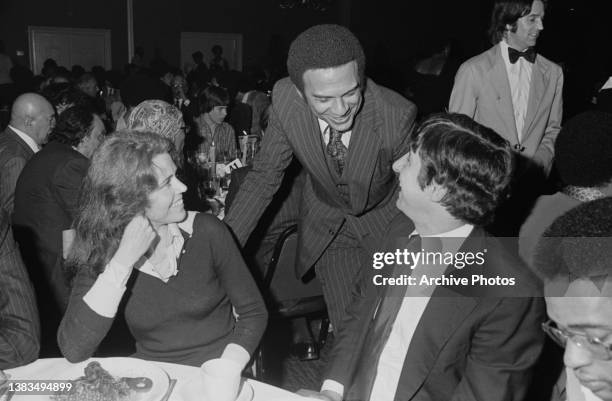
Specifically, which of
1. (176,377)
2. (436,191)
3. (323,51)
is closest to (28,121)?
(323,51)

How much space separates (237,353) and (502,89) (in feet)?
7.25

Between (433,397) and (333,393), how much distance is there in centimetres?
31

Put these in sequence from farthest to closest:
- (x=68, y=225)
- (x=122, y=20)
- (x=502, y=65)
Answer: (x=122, y=20), (x=502, y=65), (x=68, y=225)

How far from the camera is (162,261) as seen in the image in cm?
190

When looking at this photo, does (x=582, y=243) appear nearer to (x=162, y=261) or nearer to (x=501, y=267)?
(x=501, y=267)

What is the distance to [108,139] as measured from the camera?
6.33 ft

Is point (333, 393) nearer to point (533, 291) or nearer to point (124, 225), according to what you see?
point (533, 291)

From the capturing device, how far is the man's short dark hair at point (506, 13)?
3.06 meters

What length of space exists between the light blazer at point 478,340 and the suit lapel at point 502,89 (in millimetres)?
1776

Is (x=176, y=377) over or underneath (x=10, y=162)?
over

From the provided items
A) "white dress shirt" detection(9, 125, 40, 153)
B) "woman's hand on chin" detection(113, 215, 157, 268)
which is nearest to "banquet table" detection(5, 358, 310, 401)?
"woman's hand on chin" detection(113, 215, 157, 268)

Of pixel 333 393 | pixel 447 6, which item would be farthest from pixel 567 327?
pixel 447 6

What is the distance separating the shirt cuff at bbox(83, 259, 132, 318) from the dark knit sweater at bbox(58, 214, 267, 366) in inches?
5.2

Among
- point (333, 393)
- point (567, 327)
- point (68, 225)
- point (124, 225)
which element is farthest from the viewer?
point (68, 225)
